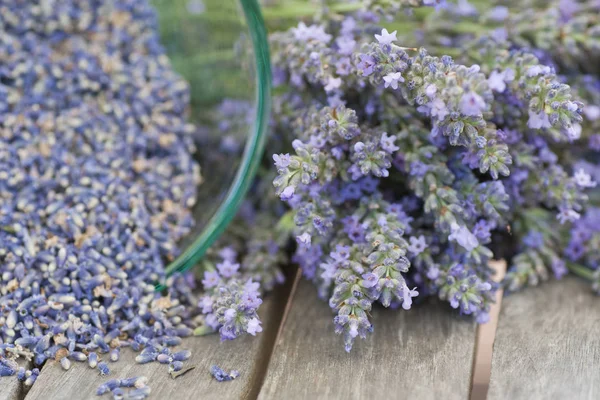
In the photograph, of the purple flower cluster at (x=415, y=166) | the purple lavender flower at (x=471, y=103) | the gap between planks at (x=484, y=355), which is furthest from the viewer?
the gap between planks at (x=484, y=355)

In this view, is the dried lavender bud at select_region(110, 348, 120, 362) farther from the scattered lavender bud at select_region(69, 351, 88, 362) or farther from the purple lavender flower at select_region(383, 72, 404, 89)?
the purple lavender flower at select_region(383, 72, 404, 89)

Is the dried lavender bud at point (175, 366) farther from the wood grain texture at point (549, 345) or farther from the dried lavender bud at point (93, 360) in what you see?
the wood grain texture at point (549, 345)

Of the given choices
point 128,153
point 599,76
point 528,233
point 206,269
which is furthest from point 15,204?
point 599,76

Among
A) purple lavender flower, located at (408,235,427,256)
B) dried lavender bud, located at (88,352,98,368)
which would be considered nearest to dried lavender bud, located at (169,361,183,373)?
dried lavender bud, located at (88,352,98,368)

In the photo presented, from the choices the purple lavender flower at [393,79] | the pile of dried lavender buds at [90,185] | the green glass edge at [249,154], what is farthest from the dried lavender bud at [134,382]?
the purple lavender flower at [393,79]

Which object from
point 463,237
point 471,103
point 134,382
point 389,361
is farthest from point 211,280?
point 471,103

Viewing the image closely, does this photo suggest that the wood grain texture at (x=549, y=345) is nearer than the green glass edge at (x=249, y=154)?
Yes

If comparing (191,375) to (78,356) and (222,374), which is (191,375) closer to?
(222,374)
